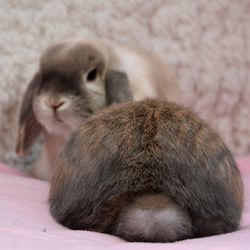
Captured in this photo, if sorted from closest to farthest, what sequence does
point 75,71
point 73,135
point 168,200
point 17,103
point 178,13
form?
point 168,200
point 73,135
point 75,71
point 17,103
point 178,13

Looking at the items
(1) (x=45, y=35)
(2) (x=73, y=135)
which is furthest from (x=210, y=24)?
(2) (x=73, y=135)

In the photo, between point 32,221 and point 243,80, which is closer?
point 32,221

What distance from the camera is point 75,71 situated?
1.87 m

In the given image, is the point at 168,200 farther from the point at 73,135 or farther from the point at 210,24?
the point at 210,24

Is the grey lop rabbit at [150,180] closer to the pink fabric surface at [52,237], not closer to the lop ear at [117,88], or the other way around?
the pink fabric surface at [52,237]

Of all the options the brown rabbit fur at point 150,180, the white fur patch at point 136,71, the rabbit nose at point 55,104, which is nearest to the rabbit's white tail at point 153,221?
the brown rabbit fur at point 150,180

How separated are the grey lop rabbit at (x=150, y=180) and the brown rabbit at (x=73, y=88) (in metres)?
0.53

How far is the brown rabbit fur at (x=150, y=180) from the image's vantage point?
47.2 inches

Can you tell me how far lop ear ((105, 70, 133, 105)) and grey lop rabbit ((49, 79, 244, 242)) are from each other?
0.56 metres

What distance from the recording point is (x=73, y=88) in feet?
6.09

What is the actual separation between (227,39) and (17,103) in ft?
2.91

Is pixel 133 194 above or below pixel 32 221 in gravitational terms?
above

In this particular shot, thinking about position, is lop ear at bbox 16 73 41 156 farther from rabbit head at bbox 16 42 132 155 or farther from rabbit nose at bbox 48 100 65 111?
rabbit nose at bbox 48 100 65 111

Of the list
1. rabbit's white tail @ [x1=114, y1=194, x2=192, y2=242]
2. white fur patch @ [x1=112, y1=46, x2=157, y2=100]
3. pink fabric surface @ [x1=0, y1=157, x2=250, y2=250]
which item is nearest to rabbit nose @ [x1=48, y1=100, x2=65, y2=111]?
white fur patch @ [x1=112, y1=46, x2=157, y2=100]
